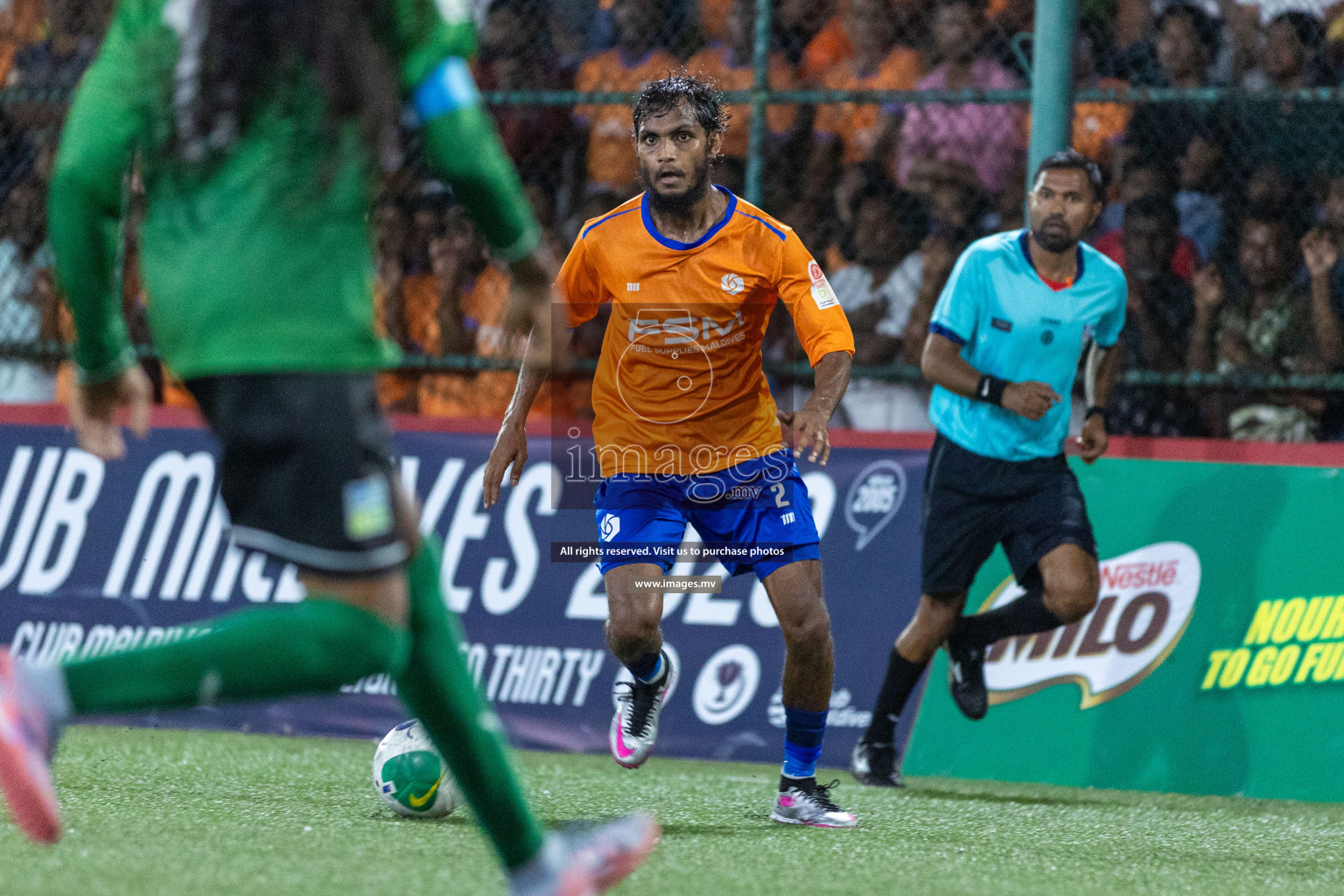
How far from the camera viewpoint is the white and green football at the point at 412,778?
4.73 metres

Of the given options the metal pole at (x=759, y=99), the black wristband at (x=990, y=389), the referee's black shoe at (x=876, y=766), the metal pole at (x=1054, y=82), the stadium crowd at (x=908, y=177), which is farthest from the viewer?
the metal pole at (x=759, y=99)

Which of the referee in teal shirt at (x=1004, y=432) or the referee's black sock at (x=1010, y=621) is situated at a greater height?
the referee in teal shirt at (x=1004, y=432)

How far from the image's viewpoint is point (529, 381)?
5.25 meters

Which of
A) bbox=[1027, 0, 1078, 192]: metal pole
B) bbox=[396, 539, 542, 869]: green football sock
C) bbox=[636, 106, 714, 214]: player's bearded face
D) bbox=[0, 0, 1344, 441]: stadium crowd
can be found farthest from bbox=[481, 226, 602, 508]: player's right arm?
bbox=[1027, 0, 1078, 192]: metal pole

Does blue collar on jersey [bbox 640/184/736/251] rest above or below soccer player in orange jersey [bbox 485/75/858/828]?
above

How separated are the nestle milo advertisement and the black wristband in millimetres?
732

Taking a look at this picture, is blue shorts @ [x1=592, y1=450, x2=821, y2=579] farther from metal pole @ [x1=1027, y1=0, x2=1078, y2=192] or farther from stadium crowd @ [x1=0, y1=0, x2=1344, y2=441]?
metal pole @ [x1=1027, y1=0, x2=1078, y2=192]

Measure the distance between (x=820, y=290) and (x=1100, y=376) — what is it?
1.74m

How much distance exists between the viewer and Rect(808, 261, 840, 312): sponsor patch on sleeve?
5.22m

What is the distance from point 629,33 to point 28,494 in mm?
3578

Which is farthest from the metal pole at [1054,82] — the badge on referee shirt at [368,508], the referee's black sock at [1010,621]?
the badge on referee shirt at [368,508]

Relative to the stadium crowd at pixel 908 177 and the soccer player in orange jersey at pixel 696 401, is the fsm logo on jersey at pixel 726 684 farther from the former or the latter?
the soccer player in orange jersey at pixel 696 401

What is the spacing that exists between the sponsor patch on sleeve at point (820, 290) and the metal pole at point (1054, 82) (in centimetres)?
187

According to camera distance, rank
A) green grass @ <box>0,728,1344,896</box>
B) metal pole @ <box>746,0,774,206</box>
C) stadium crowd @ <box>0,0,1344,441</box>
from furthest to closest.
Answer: metal pole @ <box>746,0,774,206</box> → stadium crowd @ <box>0,0,1344,441</box> → green grass @ <box>0,728,1344,896</box>
